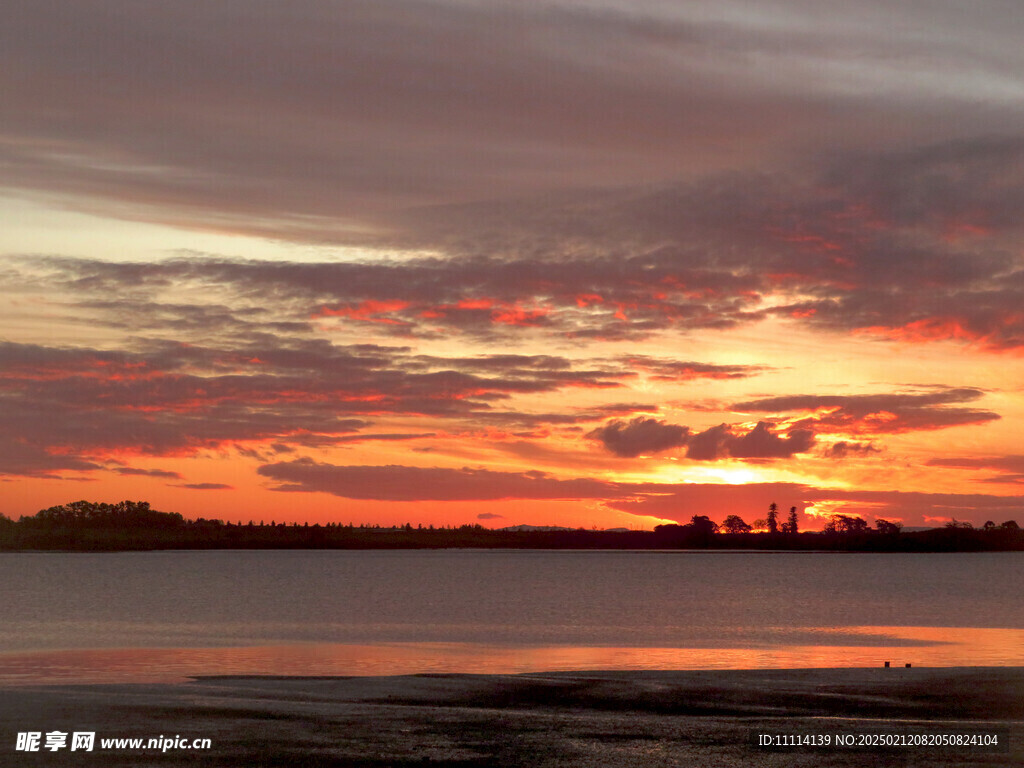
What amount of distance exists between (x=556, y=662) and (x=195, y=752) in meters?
27.7

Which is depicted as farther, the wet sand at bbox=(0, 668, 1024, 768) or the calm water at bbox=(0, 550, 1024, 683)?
the calm water at bbox=(0, 550, 1024, 683)

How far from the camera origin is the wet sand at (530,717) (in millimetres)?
24312

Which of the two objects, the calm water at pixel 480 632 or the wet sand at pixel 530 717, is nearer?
the wet sand at pixel 530 717

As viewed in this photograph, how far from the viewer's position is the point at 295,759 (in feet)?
78.3

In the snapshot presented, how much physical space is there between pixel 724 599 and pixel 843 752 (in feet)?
330

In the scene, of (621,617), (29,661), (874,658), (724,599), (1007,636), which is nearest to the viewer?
(29,661)

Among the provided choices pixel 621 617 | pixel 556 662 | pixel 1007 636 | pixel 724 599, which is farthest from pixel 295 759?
pixel 724 599

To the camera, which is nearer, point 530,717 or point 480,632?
point 530,717

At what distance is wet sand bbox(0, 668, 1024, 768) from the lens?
2431 cm

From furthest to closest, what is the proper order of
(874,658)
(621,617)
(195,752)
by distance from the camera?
(621,617) → (874,658) → (195,752)

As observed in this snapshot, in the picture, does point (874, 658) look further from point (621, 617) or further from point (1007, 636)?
point (621, 617)

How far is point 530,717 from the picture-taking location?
29.9m

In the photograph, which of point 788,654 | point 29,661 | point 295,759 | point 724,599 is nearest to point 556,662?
point 788,654

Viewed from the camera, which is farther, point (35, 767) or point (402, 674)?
point (402, 674)
